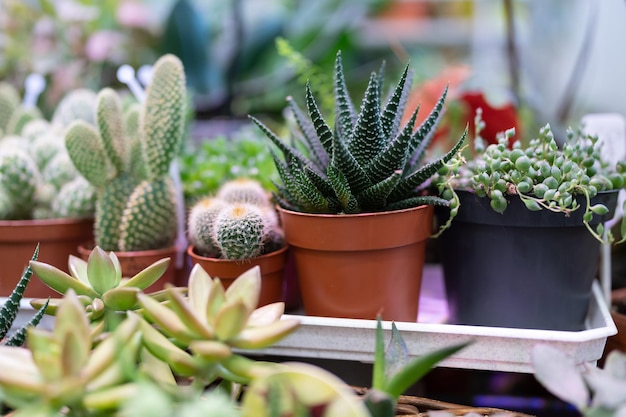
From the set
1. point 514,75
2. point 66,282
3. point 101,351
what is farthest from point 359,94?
point 101,351

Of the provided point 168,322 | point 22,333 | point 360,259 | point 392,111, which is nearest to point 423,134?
point 392,111

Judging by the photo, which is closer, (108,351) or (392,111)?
(108,351)

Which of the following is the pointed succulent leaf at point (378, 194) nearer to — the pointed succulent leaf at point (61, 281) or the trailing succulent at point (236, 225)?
the trailing succulent at point (236, 225)

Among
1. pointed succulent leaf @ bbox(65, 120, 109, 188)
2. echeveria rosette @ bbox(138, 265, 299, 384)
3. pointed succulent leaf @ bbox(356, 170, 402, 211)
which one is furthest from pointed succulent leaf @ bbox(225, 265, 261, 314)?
pointed succulent leaf @ bbox(65, 120, 109, 188)

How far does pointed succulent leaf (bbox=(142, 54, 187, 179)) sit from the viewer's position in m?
0.85

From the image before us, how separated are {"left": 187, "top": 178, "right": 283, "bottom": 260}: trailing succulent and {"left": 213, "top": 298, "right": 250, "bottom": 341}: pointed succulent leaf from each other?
0.80ft

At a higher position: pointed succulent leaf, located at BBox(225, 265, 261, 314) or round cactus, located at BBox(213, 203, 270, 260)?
round cactus, located at BBox(213, 203, 270, 260)

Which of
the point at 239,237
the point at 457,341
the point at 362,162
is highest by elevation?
the point at 362,162

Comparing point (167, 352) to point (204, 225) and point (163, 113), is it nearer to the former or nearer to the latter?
point (204, 225)

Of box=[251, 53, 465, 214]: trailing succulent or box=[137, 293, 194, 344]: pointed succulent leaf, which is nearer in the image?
box=[137, 293, 194, 344]: pointed succulent leaf

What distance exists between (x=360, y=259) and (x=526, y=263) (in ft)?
0.70

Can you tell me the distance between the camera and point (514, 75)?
4.84 ft

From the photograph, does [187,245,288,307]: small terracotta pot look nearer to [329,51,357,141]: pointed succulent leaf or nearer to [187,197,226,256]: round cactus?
[187,197,226,256]: round cactus

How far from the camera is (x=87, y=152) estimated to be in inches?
34.1
